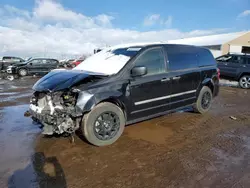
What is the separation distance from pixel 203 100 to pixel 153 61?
2275mm

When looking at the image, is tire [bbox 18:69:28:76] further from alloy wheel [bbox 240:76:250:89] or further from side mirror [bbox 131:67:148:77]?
side mirror [bbox 131:67:148:77]

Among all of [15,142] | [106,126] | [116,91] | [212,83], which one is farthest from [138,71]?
[212,83]

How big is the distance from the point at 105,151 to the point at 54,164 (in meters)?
0.89

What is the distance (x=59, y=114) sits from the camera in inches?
150

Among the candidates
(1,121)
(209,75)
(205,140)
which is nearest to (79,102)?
(205,140)

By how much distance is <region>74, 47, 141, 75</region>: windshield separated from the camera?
460 cm

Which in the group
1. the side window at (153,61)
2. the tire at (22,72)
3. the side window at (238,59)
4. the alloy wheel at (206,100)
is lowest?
the alloy wheel at (206,100)

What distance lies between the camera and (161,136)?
15.2 feet

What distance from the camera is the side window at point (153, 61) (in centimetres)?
462

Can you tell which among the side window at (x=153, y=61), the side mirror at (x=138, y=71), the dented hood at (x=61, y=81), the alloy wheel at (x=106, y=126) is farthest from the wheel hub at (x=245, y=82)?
the dented hood at (x=61, y=81)

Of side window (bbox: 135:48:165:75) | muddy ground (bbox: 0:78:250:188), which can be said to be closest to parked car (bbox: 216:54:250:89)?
muddy ground (bbox: 0:78:250:188)

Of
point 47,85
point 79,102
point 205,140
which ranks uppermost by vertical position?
point 47,85

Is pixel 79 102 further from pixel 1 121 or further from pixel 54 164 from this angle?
pixel 1 121

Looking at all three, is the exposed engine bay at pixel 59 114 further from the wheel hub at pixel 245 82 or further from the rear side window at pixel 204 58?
the wheel hub at pixel 245 82
